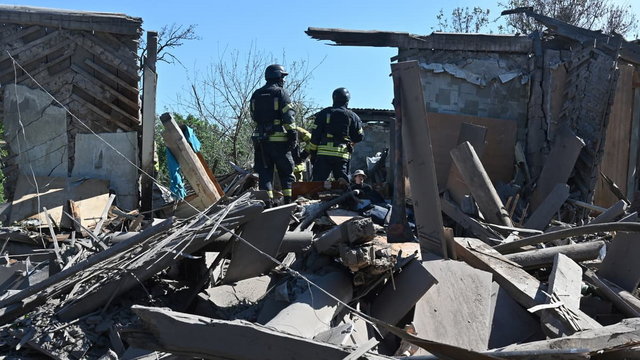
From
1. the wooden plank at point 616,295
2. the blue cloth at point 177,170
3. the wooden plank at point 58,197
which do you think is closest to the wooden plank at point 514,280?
the wooden plank at point 616,295

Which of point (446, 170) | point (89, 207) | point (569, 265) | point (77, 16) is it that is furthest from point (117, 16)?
point (569, 265)

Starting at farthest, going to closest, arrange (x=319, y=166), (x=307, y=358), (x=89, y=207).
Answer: (x=319, y=166) < (x=89, y=207) < (x=307, y=358)

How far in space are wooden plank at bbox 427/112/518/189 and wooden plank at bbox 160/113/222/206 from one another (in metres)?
3.43

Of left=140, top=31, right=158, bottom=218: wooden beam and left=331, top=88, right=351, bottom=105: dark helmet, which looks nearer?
left=140, top=31, right=158, bottom=218: wooden beam

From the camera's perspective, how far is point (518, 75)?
995cm

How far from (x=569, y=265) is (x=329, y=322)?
2.01 metres

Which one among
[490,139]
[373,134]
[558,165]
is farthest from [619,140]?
[373,134]

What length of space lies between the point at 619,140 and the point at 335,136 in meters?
4.49

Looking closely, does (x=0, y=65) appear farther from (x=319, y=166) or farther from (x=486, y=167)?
(x=486, y=167)

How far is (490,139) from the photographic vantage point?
9.80m

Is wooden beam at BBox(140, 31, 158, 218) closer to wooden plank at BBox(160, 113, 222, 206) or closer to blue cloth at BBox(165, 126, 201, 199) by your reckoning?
blue cloth at BBox(165, 126, 201, 199)

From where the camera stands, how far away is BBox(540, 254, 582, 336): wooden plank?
14.0 feet

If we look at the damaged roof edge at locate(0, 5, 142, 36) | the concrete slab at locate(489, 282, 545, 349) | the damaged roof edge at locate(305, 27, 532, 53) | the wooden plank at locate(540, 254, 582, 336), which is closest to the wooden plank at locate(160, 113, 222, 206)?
the damaged roof edge at locate(0, 5, 142, 36)

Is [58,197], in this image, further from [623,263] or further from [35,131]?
[623,263]
